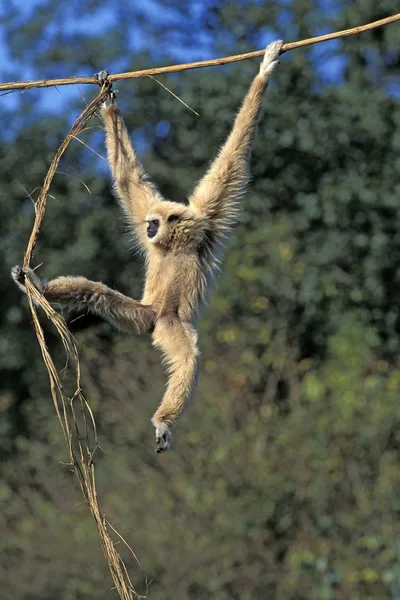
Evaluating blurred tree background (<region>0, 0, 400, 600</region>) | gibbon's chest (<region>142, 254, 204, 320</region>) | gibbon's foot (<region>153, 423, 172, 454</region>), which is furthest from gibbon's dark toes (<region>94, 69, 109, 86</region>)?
blurred tree background (<region>0, 0, 400, 600</region>)

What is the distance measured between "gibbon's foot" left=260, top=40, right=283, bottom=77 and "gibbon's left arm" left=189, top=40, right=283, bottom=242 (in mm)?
296

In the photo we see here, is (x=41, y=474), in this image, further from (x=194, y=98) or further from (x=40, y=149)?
(x=194, y=98)

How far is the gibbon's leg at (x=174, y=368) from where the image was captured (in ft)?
19.5

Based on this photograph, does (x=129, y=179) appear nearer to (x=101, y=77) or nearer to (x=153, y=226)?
(x=153, y=226)

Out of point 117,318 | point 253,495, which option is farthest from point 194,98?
point 117,318

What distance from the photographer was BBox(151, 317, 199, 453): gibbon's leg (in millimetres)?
5949

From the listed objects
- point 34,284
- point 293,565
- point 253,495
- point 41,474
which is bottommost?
point 34,284

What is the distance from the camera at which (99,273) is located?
58.0ft

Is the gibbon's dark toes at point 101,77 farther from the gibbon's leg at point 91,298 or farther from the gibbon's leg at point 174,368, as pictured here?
the gibbon's leg at point 174,368

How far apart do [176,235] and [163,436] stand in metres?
1.65

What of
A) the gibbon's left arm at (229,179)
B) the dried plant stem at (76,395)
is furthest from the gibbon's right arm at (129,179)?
the dried plant stem at (76,395)

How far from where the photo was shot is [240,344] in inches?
594

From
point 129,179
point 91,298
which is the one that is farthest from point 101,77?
point 91,298

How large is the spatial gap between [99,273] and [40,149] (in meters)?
2.43
